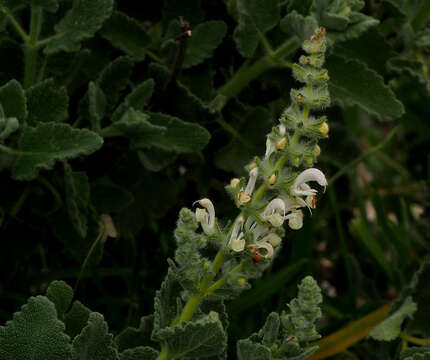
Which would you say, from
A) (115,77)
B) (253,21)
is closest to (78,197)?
(115,77)

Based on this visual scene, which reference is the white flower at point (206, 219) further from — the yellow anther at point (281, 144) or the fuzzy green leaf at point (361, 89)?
the fuzzy green leaf at point (361, 89)

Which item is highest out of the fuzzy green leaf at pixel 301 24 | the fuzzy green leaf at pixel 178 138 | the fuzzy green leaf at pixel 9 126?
the fuzzy green leaf at pixel 301 24

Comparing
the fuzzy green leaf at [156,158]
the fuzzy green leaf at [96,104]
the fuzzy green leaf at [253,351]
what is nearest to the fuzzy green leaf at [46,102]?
the fuzzy green leaf at [96,104]

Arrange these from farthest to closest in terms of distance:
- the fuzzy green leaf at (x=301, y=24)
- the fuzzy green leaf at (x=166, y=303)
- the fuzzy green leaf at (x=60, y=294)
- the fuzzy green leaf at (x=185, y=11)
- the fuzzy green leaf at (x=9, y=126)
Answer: the fuzzy green leaf at (x=185, y=11) → the fuzzy green leaf at (x=301, y=24) → the fuzzy green leaf at (x=9, y=126) → the fuzzy green leaf at (x=60, y=294) → the fuzzy green leaf at (x=166, y=303)

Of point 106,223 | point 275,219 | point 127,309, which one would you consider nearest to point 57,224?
point 106,223

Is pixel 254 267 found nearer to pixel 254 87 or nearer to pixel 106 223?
pixel 106 223

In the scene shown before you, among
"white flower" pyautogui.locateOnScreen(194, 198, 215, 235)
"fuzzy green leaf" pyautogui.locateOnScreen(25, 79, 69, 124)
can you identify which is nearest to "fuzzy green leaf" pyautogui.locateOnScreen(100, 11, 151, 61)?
"fuzzy green leaf" pyautogui.locateOnScreen(25, 79, 69, 124)
